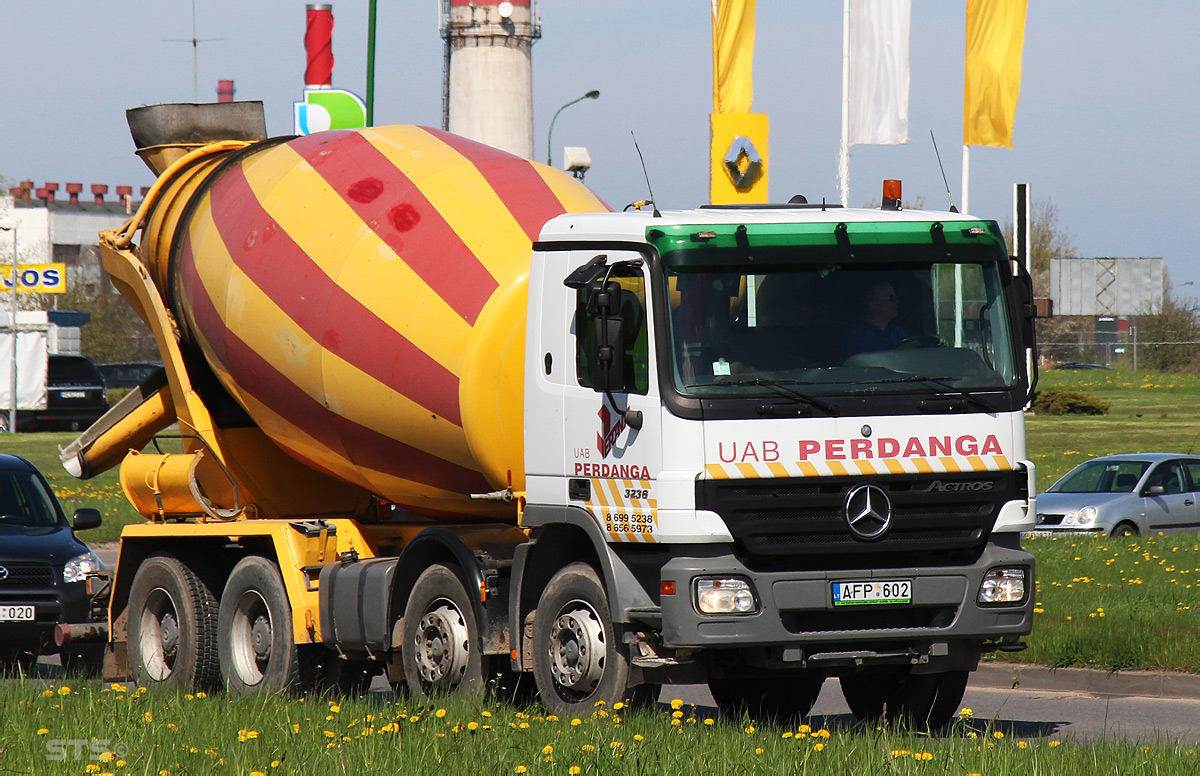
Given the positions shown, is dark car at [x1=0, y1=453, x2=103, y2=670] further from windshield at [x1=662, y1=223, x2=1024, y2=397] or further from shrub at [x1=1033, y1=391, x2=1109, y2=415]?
shrub at [x1=1033, y1=391, x2=1109, y2=415]

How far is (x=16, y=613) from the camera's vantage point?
1304cm

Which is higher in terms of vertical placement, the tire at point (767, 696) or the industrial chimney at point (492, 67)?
the industrial chimney at point (492, 67)

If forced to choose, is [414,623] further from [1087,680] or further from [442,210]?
[1087,680]

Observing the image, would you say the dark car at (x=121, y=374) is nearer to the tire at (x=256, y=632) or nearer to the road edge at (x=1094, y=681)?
the tire at (x=256, y=632)

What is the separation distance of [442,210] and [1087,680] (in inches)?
226

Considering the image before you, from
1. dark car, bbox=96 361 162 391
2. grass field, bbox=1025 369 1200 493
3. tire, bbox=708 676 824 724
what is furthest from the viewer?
dark car, bbox=96 361 162 391

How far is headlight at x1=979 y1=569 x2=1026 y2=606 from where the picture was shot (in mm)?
8727

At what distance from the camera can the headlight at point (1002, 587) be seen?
28.6 ft

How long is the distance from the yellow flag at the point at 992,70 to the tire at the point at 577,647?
15142mm

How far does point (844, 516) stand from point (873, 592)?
45 centimetres

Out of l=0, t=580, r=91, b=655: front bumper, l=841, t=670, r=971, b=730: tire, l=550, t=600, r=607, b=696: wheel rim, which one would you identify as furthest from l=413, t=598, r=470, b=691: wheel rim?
l=0, t=580, r=91, b=655: front bumper

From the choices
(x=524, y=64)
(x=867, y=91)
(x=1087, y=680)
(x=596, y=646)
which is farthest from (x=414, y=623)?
(x=524, y=64)

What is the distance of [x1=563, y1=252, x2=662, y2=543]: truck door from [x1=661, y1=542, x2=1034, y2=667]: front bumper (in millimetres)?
451

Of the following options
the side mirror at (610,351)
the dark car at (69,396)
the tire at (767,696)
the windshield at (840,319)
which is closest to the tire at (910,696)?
the tire at (767,696)
